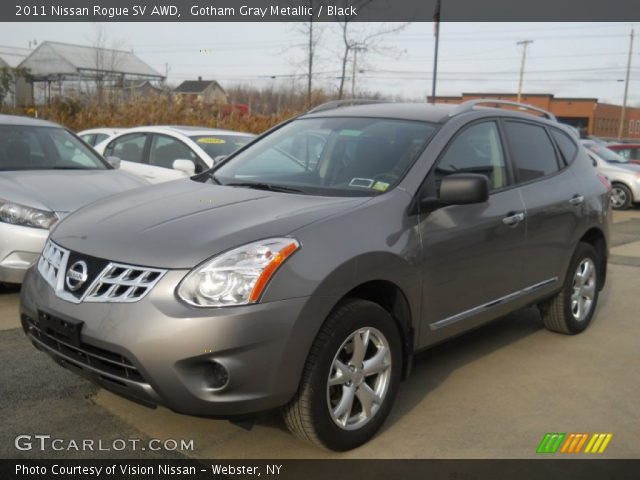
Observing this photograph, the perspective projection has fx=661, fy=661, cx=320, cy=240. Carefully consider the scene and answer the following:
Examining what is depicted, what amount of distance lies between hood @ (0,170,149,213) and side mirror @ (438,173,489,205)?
3337 millimetres

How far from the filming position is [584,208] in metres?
5.05

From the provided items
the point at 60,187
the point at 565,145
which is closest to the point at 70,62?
the point at 60,187

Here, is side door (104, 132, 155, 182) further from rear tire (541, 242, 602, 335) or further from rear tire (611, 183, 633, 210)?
rear tire (611, 183, 633, 210)

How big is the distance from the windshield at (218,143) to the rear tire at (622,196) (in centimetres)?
1054

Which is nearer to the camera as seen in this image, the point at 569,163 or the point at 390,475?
the point at 390,475

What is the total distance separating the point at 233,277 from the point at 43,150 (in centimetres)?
475

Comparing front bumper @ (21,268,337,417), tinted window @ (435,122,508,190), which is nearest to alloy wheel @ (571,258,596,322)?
tinted window @ (435,122,508,190)

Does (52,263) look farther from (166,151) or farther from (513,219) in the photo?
(166,151)

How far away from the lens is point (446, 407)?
380cm

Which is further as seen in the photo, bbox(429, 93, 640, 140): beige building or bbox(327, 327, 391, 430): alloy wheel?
bbox(429, 93, 640, 140): beige building

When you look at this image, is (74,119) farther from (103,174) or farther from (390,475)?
(390,475)

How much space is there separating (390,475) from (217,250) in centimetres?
129

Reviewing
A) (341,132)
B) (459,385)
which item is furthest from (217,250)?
(459,385)

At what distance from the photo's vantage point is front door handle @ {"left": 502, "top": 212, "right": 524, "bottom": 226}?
13.5ft
